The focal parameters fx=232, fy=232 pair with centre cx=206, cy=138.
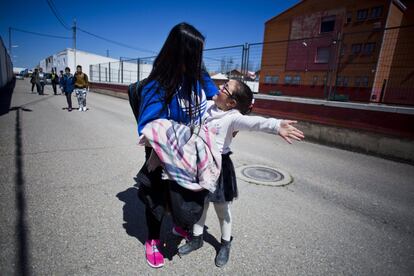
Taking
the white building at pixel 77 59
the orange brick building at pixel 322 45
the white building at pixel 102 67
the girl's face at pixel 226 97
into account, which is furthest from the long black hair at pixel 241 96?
the white building at pixel 77 59

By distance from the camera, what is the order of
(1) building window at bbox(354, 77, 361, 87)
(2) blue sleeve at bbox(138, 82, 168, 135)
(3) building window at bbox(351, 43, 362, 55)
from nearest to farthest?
1. (2) blue sleeve at bbox(138, 82, 168, 135)
2. (1) building window at bbox(354, 77, 361, 87)
3. (3) building window at bbox(351, 43, 362, 55)

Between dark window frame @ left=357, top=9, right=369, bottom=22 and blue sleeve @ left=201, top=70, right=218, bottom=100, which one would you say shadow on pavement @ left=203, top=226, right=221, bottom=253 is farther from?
dark window frame @ left=357, top=9, right=369, bottom=22

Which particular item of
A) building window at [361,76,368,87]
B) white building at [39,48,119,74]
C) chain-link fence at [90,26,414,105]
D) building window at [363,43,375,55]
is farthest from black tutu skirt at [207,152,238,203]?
Answer: white building at [39,48,119,74]

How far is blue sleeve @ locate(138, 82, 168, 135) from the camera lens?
1496mm

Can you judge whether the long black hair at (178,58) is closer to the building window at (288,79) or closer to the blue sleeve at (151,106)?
the blue sleeve at (151,106)

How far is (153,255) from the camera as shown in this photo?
2004mm

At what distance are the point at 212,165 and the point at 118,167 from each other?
2955 mm

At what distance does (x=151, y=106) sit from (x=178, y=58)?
0.37 m

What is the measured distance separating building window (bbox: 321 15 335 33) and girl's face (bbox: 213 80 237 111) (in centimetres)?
2846

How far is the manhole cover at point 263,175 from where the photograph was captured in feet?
12.4

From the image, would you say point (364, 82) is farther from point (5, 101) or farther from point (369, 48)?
point (5, 101)

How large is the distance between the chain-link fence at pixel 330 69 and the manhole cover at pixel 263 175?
3958mm

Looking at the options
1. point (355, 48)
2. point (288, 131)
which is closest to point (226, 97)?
point (288, 131)

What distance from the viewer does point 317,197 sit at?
335 centimetres
